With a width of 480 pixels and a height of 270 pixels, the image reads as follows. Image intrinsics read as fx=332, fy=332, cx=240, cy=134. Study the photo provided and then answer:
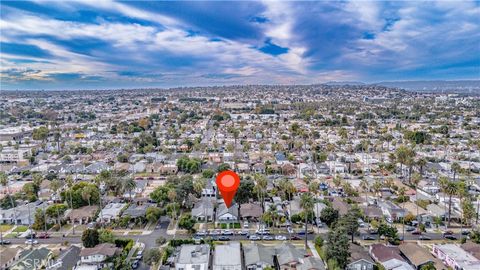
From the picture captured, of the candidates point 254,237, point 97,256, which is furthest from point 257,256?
point 97,256

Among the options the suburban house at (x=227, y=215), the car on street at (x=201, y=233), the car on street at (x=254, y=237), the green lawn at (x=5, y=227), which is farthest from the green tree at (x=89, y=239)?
the car on street at (x=254, y=237)

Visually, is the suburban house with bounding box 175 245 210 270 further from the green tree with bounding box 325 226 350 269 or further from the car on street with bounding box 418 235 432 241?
the car on street with bounding box 418 235 432 241

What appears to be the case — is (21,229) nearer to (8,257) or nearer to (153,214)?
(8,257)

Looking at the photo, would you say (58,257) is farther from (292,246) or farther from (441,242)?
(441,242)

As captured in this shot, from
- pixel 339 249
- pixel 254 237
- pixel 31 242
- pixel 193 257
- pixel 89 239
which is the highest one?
pixel 339 249

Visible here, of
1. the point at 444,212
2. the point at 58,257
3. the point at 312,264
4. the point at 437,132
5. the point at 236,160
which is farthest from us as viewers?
the point at 437,132

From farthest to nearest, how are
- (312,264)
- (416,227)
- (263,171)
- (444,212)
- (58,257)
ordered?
(263,171), (444,212), (416,227), (58,257), (312,264)

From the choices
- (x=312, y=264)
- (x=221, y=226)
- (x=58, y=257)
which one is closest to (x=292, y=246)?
(x=312, y=264)
